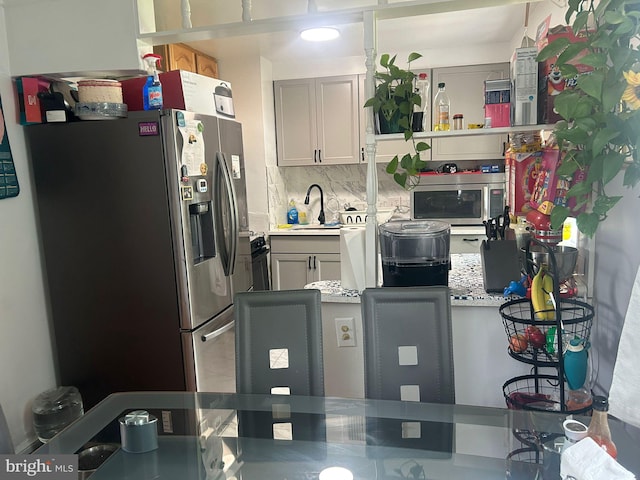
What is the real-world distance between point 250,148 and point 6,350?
254 cm

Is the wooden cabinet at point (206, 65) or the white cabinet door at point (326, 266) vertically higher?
the wooden cabinet at point (206, 65)

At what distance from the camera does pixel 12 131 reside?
2.40m

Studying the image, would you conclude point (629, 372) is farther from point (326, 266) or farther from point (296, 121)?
point (296, 121)

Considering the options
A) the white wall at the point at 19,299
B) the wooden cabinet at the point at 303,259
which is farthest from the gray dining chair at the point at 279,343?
the wooden cabinet at the point at 303,259

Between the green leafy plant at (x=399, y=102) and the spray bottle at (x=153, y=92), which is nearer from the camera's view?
the green leafy plant at (x=399, y=102)

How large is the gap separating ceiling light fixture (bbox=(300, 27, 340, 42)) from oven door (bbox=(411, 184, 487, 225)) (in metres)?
1.39

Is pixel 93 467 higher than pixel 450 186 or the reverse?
the reverse

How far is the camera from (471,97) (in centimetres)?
413

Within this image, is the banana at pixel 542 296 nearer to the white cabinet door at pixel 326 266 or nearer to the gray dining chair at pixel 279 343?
the gray dining chair at pixel 279 343

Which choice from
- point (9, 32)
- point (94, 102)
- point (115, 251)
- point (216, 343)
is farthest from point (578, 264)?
point (9, 32)

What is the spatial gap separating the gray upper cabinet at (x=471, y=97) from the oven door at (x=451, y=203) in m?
0.35

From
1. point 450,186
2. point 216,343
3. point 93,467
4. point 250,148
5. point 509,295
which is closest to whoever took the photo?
point 93,467

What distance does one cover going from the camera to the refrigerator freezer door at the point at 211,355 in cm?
247

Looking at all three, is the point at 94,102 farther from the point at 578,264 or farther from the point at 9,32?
the point at 578,264
